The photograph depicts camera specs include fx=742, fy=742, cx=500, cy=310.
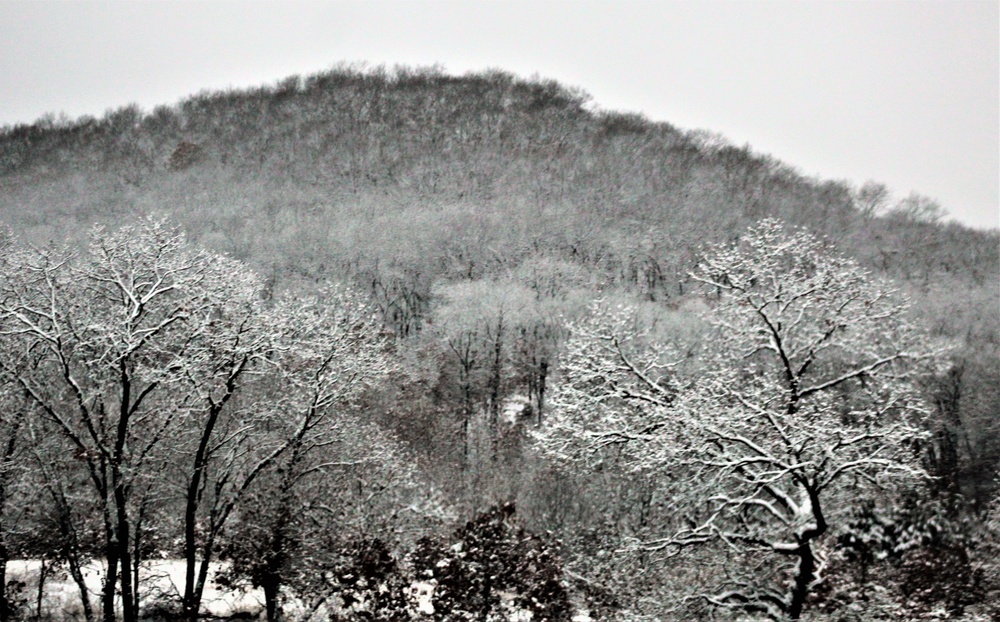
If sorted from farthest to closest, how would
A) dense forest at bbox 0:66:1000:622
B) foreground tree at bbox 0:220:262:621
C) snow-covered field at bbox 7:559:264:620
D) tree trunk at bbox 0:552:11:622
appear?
1. snow-covered field at bbox 7:559:264:620
2. tree trunk at bbox 0:552:11:622
3. foreground tree at bbox 0:220:262:621
4. dense forest at bbox 0:66:1000:622

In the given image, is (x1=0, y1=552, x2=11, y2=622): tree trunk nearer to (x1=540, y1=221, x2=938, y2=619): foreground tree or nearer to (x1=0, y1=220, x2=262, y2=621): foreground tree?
(x1=0, y1=220, x2=262, y2=621): foreground tree

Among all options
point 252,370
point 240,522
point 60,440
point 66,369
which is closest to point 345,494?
point 240,522

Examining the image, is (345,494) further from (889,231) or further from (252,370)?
(889,231)

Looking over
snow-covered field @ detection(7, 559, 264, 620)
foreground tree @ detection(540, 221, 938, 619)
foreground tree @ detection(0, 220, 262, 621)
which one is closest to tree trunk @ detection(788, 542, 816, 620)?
foreground tree @ detection(540, 221, 938, 619)

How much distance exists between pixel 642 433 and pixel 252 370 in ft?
29.8

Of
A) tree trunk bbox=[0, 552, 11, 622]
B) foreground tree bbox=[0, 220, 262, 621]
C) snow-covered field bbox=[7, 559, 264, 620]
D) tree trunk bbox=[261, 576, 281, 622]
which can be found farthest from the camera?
snow-covered field bbox=[7, 559, 264, 620]

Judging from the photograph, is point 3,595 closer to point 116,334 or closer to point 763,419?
point 116,334

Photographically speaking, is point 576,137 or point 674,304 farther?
point 576,137

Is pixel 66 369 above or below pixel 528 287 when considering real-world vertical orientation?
below

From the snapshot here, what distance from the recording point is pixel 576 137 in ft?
450

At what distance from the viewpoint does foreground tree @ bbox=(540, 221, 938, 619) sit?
338 inches

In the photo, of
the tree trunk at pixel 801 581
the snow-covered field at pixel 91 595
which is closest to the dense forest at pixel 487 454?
the tree trunk at pixel 801 581

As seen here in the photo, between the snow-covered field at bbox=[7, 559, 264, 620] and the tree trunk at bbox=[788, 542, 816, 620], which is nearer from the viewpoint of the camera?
the tree trunk at bbox=[788, 542, 816, 620]

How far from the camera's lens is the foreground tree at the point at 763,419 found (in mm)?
8586
